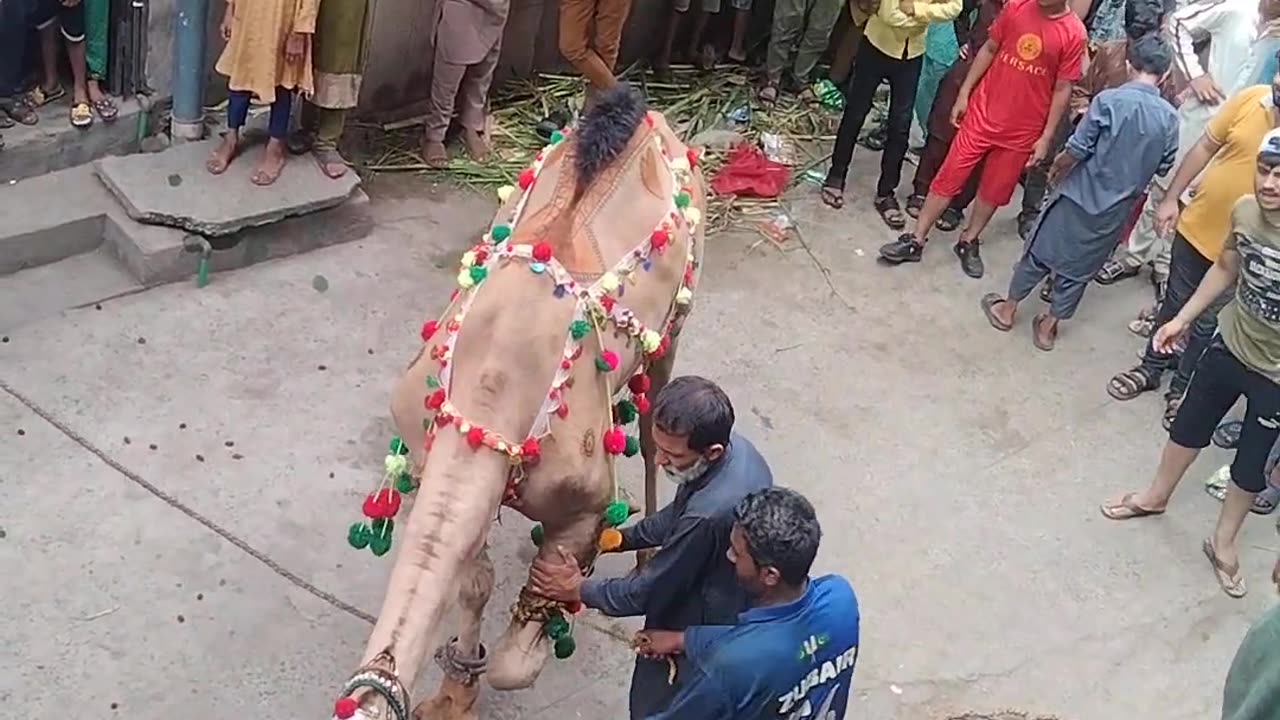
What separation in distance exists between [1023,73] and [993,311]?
1114 millimetres

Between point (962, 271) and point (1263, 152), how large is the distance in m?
2.50

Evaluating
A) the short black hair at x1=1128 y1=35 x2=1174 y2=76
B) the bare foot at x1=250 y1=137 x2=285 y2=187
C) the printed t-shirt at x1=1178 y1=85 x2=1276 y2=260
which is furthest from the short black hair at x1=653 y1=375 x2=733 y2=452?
the short black hair at x1=1128 y1=35 x2=1174 y2=76

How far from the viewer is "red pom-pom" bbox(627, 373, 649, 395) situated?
4727mm

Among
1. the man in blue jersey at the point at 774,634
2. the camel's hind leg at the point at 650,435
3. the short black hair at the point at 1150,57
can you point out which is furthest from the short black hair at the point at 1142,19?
the man in blue jersey at the point at 774,634

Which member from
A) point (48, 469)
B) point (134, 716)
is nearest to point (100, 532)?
point (48, 469)

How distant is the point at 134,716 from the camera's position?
4.62 m

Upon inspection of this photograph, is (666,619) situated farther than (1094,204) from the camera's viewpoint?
No

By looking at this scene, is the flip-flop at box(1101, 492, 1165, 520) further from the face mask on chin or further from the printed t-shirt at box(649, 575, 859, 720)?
the printed t-shirt at box(649, 575, 859, 720)

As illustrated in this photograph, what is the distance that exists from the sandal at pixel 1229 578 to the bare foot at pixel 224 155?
14.3 feet

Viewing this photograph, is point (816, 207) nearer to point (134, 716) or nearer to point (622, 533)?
point (622, 533)

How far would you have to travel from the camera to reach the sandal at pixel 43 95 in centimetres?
655

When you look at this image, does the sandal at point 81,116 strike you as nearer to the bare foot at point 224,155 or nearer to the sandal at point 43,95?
the sandal at point 43,95

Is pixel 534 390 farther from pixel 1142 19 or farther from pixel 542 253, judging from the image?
pixel 1142 19

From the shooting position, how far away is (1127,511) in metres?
6.28
